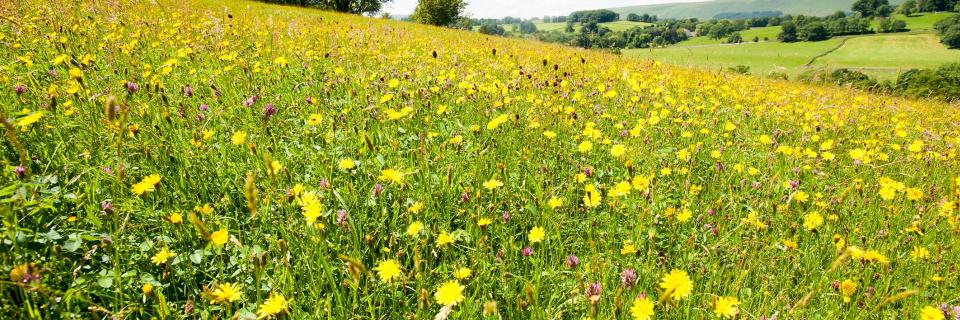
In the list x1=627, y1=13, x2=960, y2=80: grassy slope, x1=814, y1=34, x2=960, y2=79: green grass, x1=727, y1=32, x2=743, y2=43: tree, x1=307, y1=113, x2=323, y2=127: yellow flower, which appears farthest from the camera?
x1=727, y1=32, x2=743, y2=43: tree

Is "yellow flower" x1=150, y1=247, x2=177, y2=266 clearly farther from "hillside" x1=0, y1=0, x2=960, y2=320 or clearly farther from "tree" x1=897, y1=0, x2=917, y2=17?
"tree" x1=897, y1=0, x2=917, y2=17

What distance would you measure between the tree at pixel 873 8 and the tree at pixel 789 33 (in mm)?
26095

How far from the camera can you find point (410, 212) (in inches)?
82.8

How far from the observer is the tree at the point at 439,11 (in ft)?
136

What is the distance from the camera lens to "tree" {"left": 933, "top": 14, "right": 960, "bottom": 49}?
46.8m

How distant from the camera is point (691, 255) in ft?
6.80

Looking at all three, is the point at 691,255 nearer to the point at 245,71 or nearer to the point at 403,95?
the point at 403,95

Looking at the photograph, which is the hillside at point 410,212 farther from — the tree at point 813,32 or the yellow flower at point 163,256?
the tree at point 813,32

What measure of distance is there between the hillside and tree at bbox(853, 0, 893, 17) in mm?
96028

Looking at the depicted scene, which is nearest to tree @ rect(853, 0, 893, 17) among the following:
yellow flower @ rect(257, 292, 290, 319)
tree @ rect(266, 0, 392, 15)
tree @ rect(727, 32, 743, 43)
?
tree @ rect(727, 32, 743, 43)

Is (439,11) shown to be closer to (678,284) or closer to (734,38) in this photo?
(734,38)

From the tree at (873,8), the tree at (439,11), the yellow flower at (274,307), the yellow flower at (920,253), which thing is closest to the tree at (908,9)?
the tree at (873,8)

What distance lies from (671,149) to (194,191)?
3.25 m

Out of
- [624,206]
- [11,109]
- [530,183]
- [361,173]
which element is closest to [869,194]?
[624,206]
